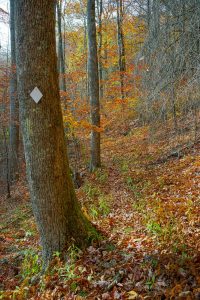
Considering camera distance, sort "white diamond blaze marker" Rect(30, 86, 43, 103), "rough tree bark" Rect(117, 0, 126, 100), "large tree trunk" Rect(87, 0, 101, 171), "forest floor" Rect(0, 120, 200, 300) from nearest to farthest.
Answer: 1. "forest floor" Rect(0, 120, 200, 300)
2. "white diamond blaze marker" Rect(30, 86, 43, 103)
3. "large tree trunk" Rect(87, 0, 101, 171)
4. "rough tree bark" Rect(117, 0, 126, 100)

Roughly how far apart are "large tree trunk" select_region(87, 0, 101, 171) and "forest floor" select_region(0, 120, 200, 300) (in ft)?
4.96

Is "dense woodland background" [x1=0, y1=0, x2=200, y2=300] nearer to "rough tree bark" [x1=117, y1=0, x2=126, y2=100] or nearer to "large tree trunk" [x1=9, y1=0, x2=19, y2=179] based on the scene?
"large tree trunk" [x1=9, y1=0, x2=19, y2=179]

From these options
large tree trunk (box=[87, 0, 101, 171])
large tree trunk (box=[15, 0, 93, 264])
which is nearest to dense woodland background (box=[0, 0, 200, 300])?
large tree trunk (box=[15, 0, 93, 264])

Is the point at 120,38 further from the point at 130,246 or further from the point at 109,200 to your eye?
the point at 130,246

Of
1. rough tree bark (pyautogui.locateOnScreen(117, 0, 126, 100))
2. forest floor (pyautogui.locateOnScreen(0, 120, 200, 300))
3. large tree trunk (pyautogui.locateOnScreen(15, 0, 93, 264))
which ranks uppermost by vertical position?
rough tree bark (pyautogui.locateOnScreen(117, 0, 126, 100))

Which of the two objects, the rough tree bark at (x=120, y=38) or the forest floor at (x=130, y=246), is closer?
the forest floor at (x=130, y=246)

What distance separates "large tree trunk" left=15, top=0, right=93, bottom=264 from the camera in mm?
3662

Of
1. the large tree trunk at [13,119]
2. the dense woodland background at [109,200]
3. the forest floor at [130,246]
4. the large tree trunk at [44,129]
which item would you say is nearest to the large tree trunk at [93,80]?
the dense woodland background at [109,200]

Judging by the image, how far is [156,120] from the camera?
6.47 meters

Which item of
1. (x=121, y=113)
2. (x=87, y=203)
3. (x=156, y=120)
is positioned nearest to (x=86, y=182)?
(x=87, y=203)

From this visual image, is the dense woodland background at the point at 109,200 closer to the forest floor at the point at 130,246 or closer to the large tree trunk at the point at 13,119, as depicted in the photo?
the forest floor at the point at 130,246

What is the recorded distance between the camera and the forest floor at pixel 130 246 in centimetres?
335

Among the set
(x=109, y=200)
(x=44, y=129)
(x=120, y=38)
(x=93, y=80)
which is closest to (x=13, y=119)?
(x=93, y=80)

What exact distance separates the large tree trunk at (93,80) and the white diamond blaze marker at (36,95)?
5.41 m
